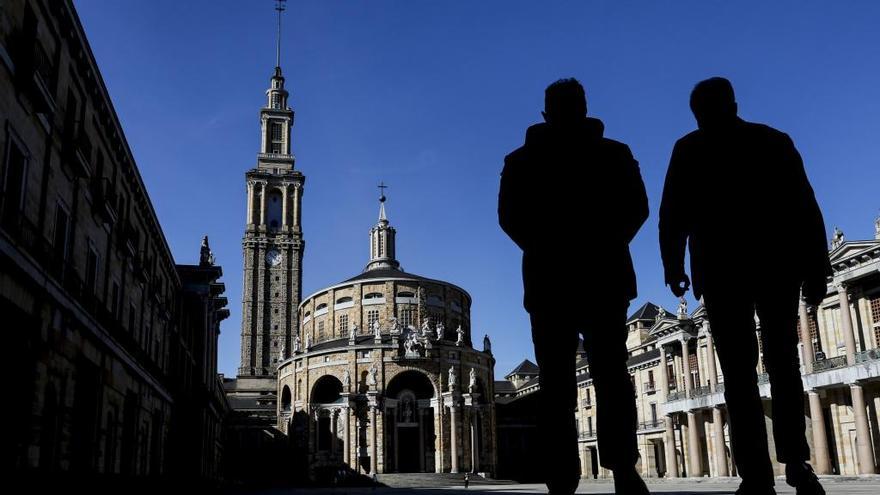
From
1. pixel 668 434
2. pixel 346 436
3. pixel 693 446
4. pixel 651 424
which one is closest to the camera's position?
pixel 693 446

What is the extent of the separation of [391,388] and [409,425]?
3.49 metres

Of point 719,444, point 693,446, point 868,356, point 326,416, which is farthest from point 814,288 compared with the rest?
point 326,416

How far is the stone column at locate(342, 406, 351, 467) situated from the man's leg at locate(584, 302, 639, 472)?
6010 centimetres

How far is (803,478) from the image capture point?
4.84 meters

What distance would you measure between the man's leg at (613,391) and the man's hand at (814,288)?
1.29 m

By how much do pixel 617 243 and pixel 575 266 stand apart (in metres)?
0.33

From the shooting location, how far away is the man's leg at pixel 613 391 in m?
5.04

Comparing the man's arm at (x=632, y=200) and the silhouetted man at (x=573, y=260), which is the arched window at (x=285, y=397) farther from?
the man's arm at (x=632, y=200)

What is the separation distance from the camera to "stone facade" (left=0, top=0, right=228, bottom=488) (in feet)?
49.2

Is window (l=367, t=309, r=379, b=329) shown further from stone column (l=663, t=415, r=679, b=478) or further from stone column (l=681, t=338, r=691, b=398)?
stone column (l=681, t=338, r=691, b=398)

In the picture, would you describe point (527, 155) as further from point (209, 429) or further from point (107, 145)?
point (209, 429)

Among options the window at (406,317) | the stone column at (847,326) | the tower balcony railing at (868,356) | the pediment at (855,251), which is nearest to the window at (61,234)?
the pediment at (855,251)

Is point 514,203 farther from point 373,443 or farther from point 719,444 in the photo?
point 373,443

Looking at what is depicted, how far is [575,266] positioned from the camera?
17.4 feet
